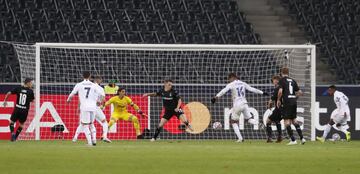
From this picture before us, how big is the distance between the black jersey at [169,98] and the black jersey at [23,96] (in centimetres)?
370

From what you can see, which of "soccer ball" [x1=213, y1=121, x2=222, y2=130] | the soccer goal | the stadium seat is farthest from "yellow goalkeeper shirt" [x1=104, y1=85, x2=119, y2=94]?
the stadium seat

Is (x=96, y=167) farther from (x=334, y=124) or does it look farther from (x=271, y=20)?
(x=271, y=20)

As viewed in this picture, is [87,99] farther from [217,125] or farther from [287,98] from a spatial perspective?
[217,125]

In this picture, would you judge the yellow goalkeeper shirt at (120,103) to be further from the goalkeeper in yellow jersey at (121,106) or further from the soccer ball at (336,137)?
the soccer ball at (336,137)

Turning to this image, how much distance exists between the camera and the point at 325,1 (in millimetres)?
40656

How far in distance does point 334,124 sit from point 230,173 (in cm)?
1749

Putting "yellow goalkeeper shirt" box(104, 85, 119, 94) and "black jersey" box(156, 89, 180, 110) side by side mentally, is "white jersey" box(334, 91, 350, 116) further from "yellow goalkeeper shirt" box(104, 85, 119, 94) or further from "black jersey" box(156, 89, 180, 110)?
"yellow goalkeeper shirt" box(104, 85, 119, 94)

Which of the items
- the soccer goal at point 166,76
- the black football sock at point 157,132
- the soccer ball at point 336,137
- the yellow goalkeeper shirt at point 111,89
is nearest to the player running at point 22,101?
the soccer goal at point 166,76

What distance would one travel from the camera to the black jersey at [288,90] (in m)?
25.3

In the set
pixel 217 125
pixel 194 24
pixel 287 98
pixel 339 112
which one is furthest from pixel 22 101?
pixel 194 24

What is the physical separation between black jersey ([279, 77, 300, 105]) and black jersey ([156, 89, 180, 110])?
3.83 meters

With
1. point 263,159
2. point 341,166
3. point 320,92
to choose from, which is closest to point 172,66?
point 320,92

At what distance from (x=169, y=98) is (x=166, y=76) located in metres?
4.04

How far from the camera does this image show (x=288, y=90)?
83.0ft
